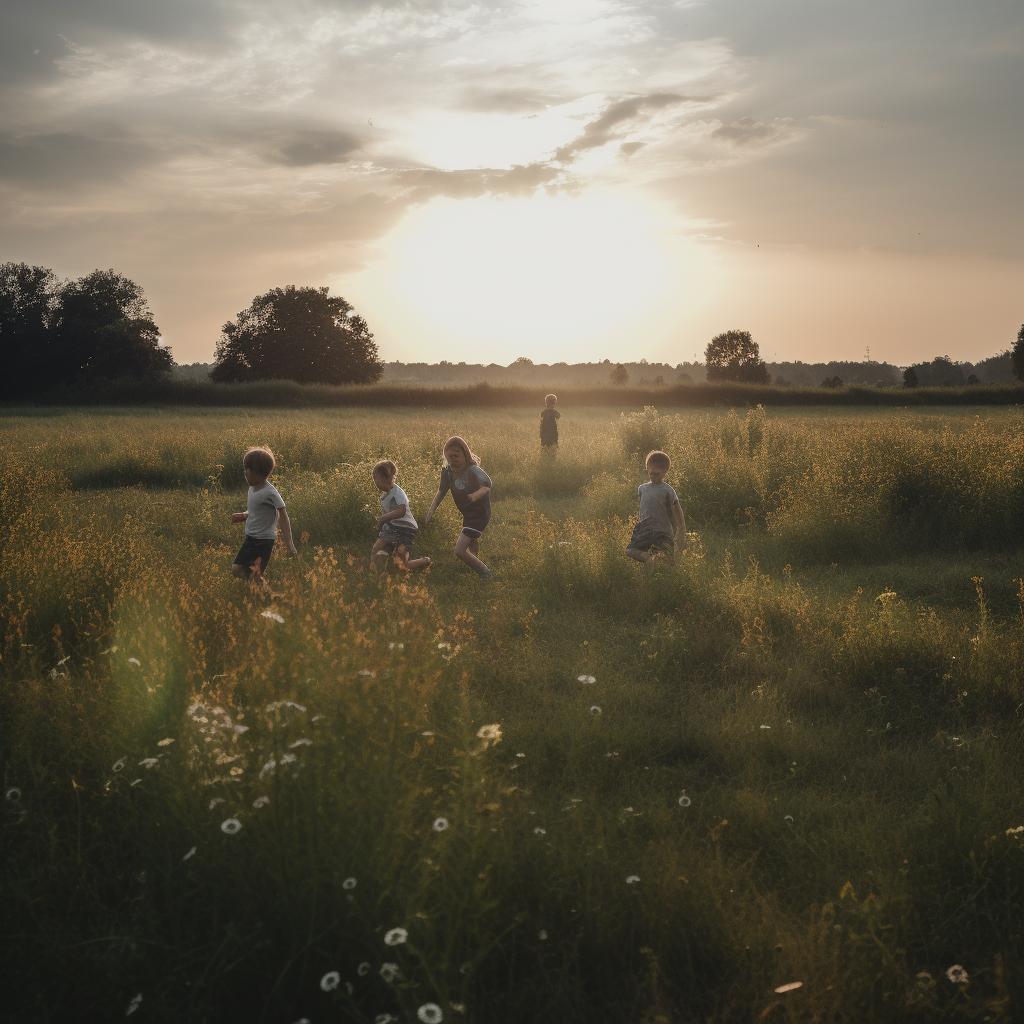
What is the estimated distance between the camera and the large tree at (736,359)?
86312mm

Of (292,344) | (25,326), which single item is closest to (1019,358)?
(292,344)

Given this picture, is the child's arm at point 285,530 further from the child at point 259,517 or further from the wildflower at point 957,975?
the wildflower at point 957,975

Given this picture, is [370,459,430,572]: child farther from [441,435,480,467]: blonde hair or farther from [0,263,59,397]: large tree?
[0,263,59,397]: large tree

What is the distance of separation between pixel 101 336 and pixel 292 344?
47.7 ft

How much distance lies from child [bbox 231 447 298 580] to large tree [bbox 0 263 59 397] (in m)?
60.7

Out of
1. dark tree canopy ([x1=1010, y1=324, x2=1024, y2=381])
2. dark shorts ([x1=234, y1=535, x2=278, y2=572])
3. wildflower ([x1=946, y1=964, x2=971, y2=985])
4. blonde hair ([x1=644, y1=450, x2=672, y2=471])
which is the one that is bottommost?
wildflower ([x1=946, y1=964, x2=971, y2=985])

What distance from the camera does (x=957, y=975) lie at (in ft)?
8.16

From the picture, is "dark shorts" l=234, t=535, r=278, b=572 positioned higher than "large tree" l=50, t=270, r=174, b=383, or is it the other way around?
"large tree" l=50, t=270, r=174, b=383

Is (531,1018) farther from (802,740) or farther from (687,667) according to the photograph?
(687,667)

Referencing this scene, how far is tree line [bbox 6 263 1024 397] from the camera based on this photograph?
185 ft

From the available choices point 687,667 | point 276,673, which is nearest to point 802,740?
point 687,667

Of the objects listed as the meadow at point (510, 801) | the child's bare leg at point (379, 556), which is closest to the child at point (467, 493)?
the child's bare leg at point (379, 556)

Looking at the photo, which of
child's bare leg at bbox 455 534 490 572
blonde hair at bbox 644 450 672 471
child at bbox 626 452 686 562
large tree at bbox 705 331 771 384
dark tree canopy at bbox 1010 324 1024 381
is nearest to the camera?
blonde hair at bbox 644 450 672 471

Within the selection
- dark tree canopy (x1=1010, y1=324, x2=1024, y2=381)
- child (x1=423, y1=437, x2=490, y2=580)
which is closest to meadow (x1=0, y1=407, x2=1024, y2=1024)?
child (x1=423, y1=437, x2=490, y2=580)
